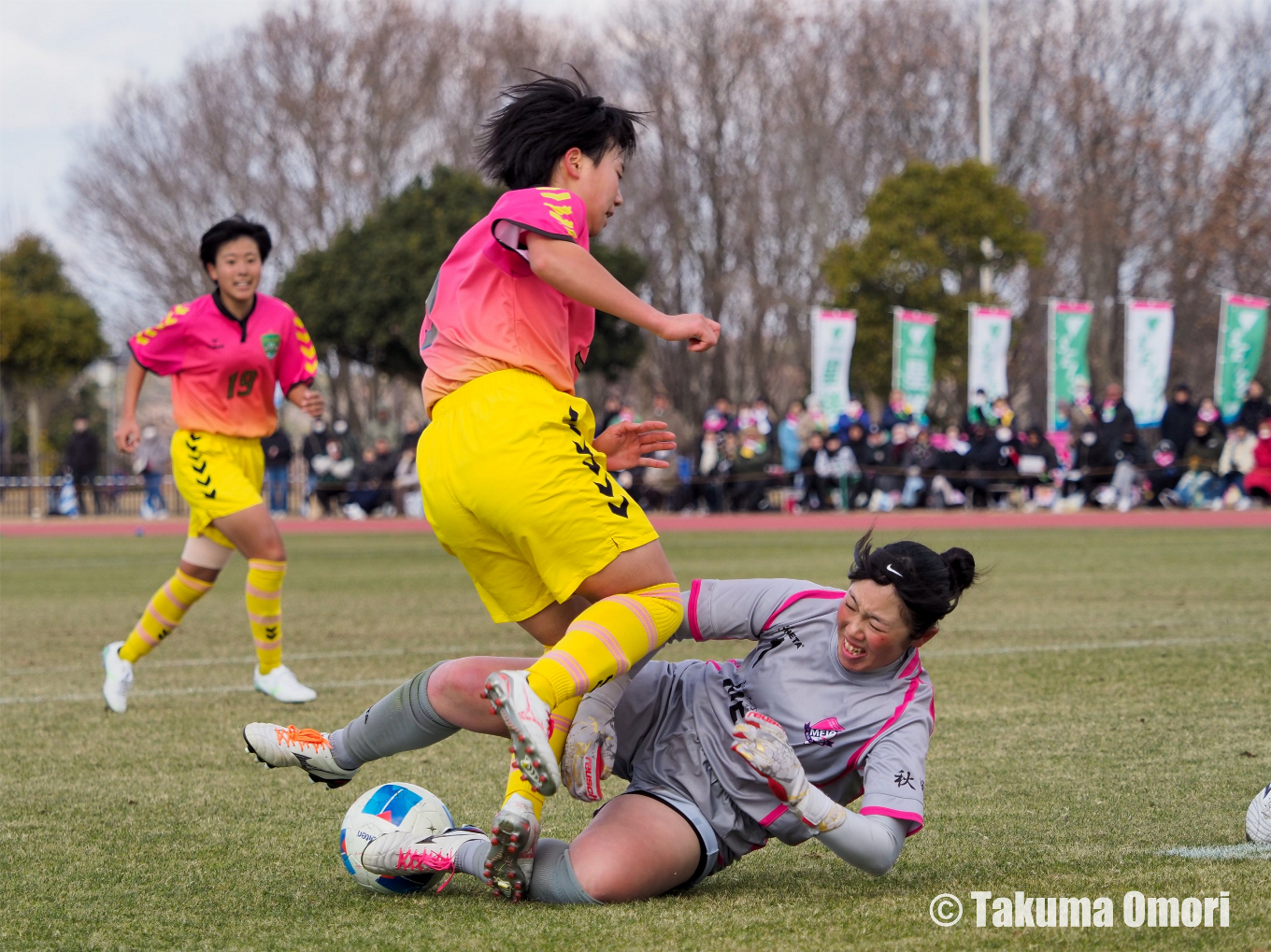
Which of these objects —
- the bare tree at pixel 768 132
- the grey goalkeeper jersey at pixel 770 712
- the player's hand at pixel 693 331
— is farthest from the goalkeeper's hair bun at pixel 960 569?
the bare tree at pixel 768 132

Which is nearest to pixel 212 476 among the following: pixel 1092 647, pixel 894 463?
pixel 1092 647

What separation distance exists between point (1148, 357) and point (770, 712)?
2434 cm

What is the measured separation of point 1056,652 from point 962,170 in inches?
909

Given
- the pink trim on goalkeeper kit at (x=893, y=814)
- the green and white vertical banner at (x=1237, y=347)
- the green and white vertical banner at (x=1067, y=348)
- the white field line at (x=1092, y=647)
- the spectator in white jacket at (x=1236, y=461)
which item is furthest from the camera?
the green and white vertical banner at (x=1067, y=348)

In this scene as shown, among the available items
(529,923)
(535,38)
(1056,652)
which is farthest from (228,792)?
(535,38)

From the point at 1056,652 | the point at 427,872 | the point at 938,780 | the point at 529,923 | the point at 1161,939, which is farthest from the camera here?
the point at 1056,652

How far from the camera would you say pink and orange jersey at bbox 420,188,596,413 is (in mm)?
3549

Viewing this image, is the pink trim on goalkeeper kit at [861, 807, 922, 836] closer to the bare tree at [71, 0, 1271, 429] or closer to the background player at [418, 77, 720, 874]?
the background player at [418, 77, 720, 874]

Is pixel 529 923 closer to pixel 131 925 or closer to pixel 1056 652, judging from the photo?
pixel 131 925

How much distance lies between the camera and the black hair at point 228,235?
6.75 meters

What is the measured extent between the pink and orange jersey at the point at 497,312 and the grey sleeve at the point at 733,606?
613 millimetres

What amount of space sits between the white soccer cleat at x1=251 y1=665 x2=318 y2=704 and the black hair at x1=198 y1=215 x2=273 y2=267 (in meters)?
1.91

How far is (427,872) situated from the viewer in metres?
3.47

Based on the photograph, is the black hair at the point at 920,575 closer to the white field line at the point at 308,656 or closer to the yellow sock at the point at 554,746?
the yellow sock at the point at 554,746
